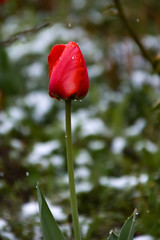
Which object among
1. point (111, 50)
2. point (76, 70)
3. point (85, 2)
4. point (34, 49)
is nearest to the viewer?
point (76, 70)

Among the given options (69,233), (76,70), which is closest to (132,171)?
(69,233)

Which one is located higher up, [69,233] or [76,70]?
[76,70]

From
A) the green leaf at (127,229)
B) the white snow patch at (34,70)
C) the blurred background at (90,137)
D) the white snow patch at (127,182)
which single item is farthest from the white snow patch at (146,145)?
the white snow patch at (34,70)

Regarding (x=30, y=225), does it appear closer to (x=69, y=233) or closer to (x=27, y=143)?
(x=69, y=233)

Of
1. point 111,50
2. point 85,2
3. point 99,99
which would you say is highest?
point 85,2

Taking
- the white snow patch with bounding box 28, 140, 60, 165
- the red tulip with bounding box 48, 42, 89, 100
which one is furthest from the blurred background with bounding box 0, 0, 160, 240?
the red tulip with bounding box 48, 42, 89, 100

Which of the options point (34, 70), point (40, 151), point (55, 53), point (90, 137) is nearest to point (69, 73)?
point (55, 53)

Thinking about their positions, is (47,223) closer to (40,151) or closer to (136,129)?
(40,151)
